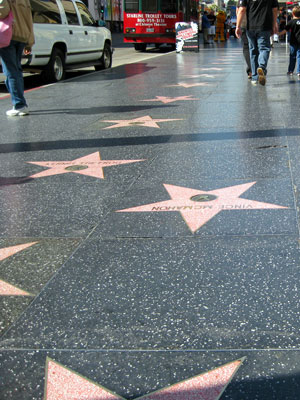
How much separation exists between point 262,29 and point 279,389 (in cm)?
904

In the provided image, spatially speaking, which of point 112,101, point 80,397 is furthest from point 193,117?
point 80,397

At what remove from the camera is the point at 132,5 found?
26562mm

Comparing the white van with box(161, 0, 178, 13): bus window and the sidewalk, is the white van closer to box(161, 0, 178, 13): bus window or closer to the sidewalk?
the sidewalk

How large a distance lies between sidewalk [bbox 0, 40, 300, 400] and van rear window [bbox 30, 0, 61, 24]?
6276 mm

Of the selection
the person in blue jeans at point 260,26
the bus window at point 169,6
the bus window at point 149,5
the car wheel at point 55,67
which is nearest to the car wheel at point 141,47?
the bus window at point 149,5

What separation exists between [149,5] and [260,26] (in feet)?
58.1

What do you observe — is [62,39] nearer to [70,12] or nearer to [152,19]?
[70,12]

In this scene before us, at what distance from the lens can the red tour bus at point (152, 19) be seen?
86.6ft

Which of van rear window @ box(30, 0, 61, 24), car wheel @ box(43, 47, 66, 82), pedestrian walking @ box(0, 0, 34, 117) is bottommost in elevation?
car wheel @ box(43, 47, 66, 82)

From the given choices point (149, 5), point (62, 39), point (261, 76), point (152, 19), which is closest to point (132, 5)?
point (149, 5)

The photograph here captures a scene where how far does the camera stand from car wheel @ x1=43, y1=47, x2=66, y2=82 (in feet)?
40.4

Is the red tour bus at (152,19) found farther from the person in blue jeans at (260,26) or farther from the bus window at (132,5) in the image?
the person in blue jeans at (260,26)

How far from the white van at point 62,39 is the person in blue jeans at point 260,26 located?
4.11 metres

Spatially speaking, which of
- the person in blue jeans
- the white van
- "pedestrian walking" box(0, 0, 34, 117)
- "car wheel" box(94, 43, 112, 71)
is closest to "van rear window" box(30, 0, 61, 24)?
the white van
